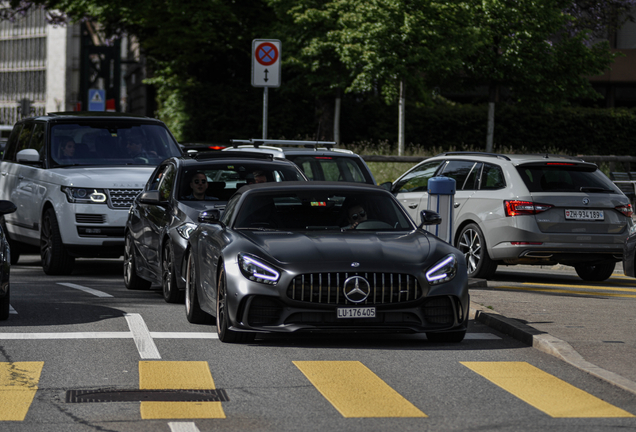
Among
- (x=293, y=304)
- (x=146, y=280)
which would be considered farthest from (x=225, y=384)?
(x=146, y=280)

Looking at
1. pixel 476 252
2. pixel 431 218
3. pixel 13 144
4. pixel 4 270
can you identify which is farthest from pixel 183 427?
pixel 13 144

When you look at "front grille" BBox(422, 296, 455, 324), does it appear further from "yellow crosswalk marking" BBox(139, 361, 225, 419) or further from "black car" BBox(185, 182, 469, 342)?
"yellow crosswalk marking" BBox(139, 361, 225, 419)

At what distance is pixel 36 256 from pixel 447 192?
28.7 feet

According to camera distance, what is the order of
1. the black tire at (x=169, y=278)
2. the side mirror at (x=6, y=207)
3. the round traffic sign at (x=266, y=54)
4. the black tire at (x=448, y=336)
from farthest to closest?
the round traffic sign at (x=266, y=54), the black tire at (x=169, y=278), the side mirror at (x=6, y=207), the black tire at (x=448, y=336)

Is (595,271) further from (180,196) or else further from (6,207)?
(6,207)

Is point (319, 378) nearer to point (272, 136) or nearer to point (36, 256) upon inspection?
point (36, 256)

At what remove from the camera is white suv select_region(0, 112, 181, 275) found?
1483cm

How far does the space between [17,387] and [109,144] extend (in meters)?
9.01

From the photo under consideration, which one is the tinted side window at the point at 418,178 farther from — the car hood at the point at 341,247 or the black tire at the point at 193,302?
the car hood at the point at 341,247

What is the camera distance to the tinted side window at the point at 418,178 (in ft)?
51.9

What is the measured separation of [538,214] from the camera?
13977mm

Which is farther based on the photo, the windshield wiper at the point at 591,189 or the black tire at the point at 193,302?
the windshield wiper at the point at 591,189

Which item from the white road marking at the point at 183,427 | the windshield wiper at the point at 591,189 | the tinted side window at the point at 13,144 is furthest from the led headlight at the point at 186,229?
the tinted side window at the point at 13,144

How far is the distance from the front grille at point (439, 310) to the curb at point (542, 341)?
749 millimetres
